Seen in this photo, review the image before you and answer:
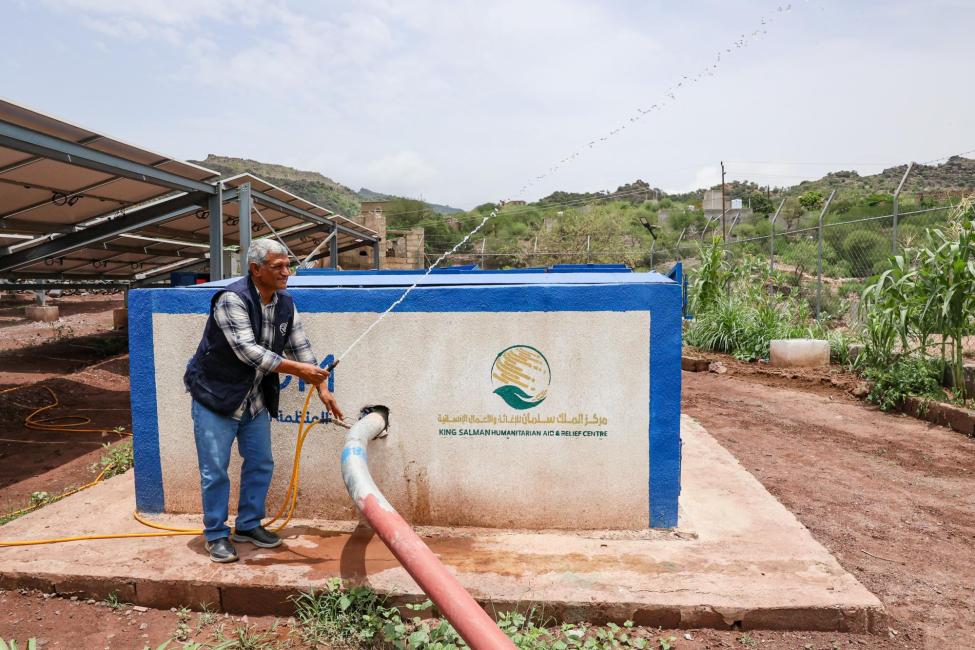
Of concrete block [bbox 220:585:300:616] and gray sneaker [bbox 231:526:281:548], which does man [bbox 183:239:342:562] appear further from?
concrete block [bbox 220:585:300:616]

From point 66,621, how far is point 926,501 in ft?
18.2

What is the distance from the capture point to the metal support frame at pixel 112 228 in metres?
8.35

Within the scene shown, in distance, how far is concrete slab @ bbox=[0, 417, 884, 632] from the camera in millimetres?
2973

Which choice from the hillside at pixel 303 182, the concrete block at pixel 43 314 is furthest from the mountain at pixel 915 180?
the hillside at pixel 303 182

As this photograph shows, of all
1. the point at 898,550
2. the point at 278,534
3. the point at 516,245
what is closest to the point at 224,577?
the point at 278,534

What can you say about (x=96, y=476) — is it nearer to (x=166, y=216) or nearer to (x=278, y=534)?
(x=278, y=534)

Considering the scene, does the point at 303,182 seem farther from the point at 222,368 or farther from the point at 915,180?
the point at 222,368

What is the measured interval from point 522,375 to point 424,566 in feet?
5.29

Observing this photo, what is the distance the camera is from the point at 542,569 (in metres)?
3.29

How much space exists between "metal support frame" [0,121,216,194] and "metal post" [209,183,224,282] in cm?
68

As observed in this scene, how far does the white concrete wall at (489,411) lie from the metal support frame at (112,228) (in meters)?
5.14

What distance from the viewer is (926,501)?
4.67 m

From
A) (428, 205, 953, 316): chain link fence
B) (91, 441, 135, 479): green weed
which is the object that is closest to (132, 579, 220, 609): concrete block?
(91, 441, 135, 479): green weed

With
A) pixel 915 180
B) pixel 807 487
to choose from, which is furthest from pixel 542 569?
pixel 915 180
